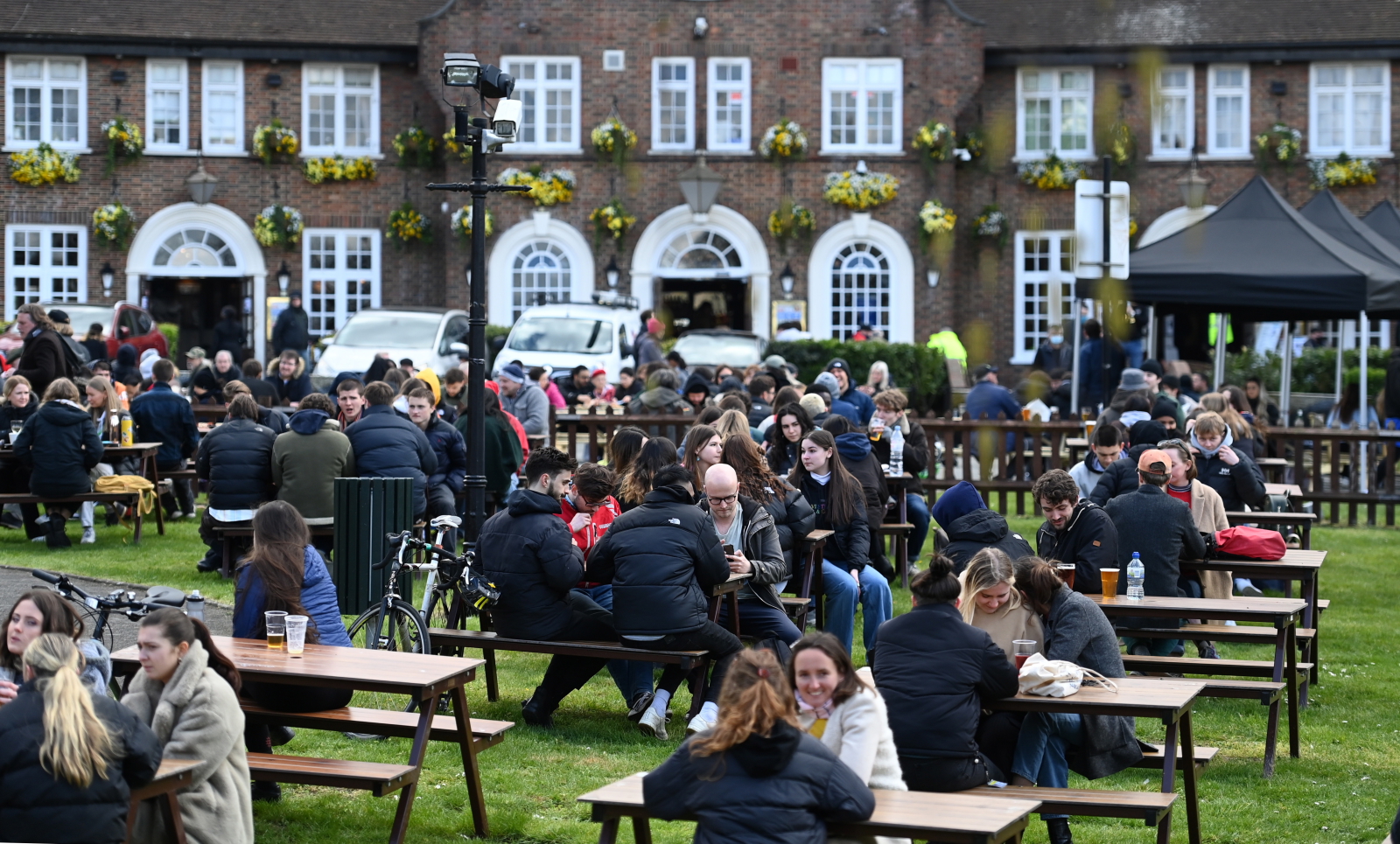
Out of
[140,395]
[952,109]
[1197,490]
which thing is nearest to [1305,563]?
[1197,490]

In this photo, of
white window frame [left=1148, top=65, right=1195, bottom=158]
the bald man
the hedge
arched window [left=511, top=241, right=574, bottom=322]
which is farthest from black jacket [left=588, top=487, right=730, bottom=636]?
white window frame [left=1148, top=65, right=1195, bottom=158]

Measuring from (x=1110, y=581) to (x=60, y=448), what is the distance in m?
9.23

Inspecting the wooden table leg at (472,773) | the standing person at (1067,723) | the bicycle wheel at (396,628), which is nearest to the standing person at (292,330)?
the bicycle wheel at (396,628)

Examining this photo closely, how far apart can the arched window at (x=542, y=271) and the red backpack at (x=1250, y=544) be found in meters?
21.5

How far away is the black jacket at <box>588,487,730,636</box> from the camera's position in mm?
8688

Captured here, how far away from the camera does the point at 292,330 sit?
28.0 m

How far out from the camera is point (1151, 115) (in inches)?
1242

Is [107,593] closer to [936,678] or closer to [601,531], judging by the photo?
[601,531]

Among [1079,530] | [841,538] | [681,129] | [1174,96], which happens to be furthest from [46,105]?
[1079,530]

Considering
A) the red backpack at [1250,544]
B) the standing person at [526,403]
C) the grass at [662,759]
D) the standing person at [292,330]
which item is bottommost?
the grass at [662,759]

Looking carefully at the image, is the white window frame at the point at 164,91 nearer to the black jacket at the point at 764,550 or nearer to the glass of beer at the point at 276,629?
the black jacket at the point at 764,550

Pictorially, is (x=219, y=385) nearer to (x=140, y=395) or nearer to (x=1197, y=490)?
(x=140, y=395)

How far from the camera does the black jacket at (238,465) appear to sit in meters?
13.0

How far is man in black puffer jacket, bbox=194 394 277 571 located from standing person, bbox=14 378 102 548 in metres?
1.89
